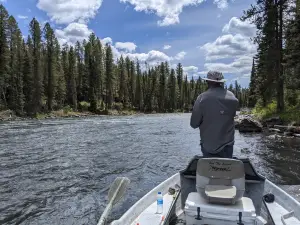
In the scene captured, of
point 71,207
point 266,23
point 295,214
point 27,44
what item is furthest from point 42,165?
point 27,44

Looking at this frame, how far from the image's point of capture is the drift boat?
11.9 ft

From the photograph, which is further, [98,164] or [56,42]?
[56,42]

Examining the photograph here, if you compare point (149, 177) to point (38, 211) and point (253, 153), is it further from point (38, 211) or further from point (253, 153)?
point (253, 153)

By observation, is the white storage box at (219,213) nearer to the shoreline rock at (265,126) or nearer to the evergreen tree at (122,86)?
the shoreline rock at (265,126)

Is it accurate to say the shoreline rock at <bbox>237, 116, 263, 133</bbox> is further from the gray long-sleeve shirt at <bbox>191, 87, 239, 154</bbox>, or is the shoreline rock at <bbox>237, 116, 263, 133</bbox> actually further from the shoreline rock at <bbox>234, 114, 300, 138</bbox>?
the gray long-sleeve shirt at <bbox>191, 87, 239, 154</bbox>

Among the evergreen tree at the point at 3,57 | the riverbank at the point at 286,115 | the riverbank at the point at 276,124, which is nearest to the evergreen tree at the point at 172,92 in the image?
the evergreen tree at the point at 3,57

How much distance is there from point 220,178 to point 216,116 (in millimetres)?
916

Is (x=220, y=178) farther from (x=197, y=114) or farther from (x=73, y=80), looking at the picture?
(x=73, y=80)

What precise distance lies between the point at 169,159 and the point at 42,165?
17.0ft

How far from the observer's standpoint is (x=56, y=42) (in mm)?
64438

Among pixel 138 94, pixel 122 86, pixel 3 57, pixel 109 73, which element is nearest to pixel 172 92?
pixel 138 94

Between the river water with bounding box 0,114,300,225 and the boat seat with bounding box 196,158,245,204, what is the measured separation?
10.8 feet

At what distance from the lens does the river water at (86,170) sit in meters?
6.98

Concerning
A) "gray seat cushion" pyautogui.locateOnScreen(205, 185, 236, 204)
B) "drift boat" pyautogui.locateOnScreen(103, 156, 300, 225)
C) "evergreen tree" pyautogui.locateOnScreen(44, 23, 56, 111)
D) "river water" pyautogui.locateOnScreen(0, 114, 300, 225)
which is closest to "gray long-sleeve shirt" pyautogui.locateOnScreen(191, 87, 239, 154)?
"drift boat" pyautogui.locateOnScreen(103, 156, 300, 225)
